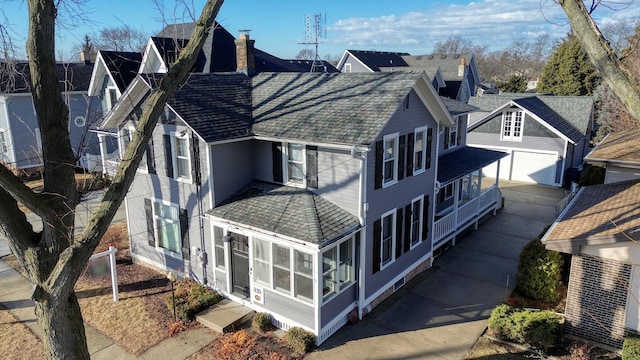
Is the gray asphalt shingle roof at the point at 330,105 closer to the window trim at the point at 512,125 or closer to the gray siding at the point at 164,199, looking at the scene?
the gray siding at the point at 164,199

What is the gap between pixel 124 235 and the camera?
63.8ft

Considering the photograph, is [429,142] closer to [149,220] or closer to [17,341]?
[149,220]

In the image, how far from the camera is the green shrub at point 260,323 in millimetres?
12008

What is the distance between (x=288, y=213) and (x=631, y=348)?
8907 mm

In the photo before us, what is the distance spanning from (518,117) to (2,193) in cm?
2910

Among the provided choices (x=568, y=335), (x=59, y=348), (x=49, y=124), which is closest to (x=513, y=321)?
(x=568, y=335)

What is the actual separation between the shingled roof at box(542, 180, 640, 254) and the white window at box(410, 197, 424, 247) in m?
4.48

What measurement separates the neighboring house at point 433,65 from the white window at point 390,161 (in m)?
29.7

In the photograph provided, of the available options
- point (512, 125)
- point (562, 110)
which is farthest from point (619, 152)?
point (562, 110)

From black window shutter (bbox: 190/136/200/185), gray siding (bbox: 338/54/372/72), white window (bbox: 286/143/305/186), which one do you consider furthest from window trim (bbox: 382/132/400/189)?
gray siding (bbox: 338/54/372/72)

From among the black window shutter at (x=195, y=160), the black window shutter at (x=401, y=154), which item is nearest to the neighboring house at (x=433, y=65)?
the black window shutter at (x=401, y=154)

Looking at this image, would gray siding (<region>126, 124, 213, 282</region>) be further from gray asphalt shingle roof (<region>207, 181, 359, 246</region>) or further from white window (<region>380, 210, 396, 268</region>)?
white window (<region>380, 210, 396, 268</region>)

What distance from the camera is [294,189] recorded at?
13297 mm

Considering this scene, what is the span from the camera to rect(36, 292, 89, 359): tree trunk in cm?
664
